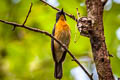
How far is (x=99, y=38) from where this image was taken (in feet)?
5.86

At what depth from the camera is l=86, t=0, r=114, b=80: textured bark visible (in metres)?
1.76

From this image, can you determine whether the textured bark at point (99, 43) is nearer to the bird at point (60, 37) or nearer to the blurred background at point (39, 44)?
the blurred background at point (39, 44)

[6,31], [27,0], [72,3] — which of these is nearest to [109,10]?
[72,3]

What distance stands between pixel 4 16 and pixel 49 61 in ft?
2.90

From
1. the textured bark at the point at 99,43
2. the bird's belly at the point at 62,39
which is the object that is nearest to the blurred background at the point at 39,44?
the bird's belly at the point at 62,39

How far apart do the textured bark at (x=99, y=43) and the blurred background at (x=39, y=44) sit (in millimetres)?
965

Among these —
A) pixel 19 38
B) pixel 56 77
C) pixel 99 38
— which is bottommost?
pixel 56 77

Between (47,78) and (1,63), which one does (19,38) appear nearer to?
(1,63)

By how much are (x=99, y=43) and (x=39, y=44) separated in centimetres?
182

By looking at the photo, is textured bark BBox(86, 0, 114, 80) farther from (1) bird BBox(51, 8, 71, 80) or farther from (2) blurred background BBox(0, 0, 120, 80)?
(1) bird BBox(51, 8, 71, 80)

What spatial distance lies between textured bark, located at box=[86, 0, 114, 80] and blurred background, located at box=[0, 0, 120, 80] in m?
0.97

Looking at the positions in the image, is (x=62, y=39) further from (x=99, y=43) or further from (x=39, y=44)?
(x=99, y=43)

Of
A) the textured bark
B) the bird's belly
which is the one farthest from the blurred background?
the textured bark

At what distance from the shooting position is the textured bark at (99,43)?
1765 millimetres
